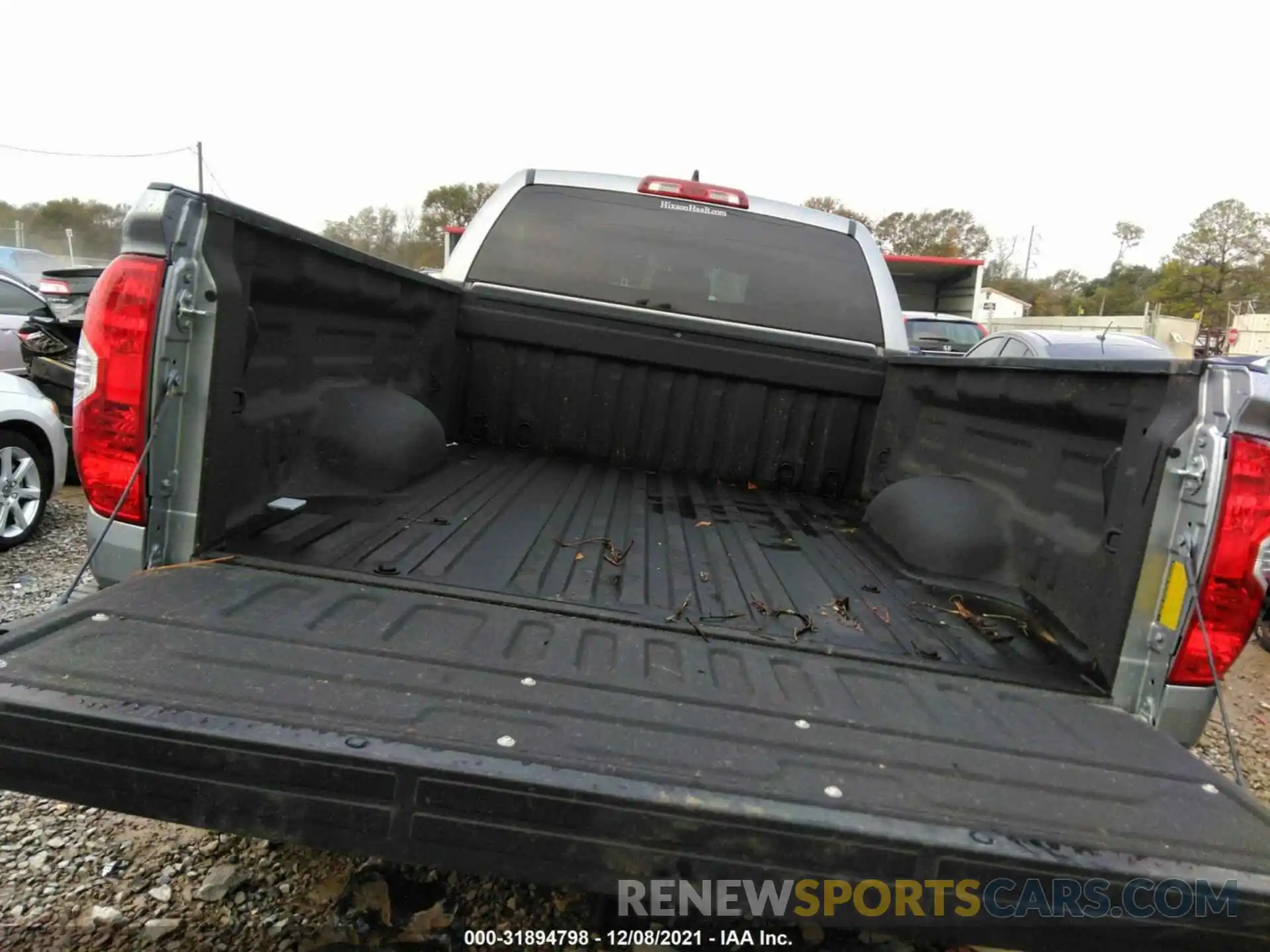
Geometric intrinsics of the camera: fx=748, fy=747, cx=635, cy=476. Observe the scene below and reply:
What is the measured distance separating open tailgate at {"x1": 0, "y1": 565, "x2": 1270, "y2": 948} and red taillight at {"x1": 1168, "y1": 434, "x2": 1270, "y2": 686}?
237 millimetres

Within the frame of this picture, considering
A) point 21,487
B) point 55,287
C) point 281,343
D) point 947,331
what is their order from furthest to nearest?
point 947,331, point 55,287, point 21,487, point 281,343

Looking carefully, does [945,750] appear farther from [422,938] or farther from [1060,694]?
[422,938]

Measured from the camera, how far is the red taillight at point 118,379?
5.81ft

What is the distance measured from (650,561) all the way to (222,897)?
5.07ft

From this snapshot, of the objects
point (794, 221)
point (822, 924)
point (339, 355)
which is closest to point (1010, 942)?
point (822, 924)

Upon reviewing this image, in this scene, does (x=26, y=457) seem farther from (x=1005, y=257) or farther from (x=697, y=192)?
(x=1005, y=257)

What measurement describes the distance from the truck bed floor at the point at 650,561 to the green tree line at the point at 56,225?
38.2 metres

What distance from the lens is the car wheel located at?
16.2 feet

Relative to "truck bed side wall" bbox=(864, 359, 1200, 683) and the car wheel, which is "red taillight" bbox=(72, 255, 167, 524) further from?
the car wheel

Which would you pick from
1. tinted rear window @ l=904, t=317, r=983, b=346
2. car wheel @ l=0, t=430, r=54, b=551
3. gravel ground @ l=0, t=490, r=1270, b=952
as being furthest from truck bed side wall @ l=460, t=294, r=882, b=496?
tinted rear window @ l=904, t=317, r=983, b=346

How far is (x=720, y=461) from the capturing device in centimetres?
375

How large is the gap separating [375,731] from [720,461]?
264cm

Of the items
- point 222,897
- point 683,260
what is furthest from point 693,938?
point 683,260

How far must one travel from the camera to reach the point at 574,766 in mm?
1292
